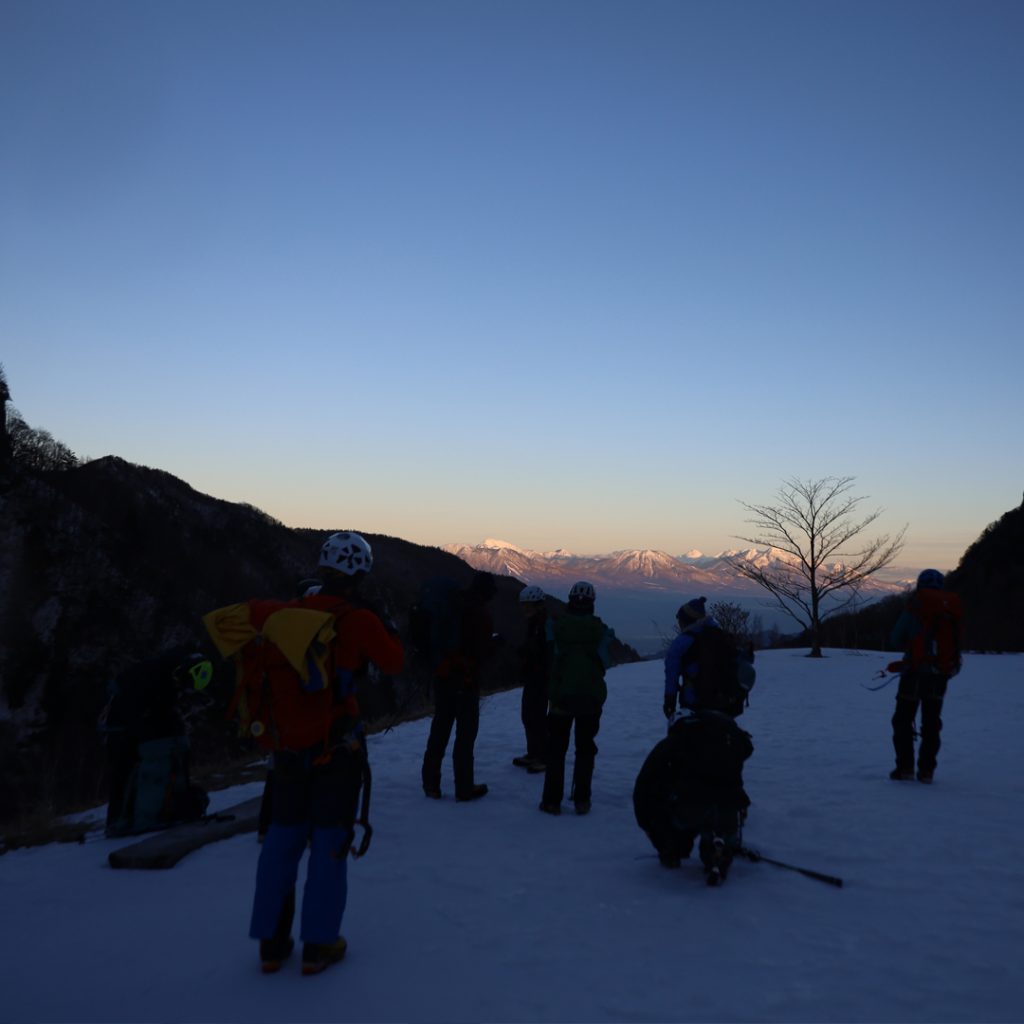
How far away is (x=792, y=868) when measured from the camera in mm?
6258

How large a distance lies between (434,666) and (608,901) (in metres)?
3.44

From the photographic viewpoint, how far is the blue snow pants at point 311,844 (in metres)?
4.39

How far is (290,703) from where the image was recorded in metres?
4.50

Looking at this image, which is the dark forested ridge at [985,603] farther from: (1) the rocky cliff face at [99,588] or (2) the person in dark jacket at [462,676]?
(2) the person in dark jacket at [462,676]

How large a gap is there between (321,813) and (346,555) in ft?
4.66

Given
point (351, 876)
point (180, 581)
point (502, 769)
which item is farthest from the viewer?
point (180, 581)

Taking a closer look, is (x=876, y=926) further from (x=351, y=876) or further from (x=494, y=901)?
(x=351, y=876)

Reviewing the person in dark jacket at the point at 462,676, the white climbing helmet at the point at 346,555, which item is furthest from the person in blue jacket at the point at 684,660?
the white climbing helmet at the point at 346,555

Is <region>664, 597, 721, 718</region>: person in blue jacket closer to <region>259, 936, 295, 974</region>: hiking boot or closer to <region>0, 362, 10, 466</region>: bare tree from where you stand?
<region>259, 936, 295, 974</region>: hiking boot

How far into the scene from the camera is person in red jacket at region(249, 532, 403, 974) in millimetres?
4398

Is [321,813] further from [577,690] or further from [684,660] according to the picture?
[577,690]

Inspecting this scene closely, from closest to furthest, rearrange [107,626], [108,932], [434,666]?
1. [108,932]
2. [434,666]
3. [107,626]

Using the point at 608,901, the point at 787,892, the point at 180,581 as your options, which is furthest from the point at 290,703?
the point at 180,581

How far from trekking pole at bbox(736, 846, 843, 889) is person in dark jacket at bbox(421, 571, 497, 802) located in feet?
9.72
